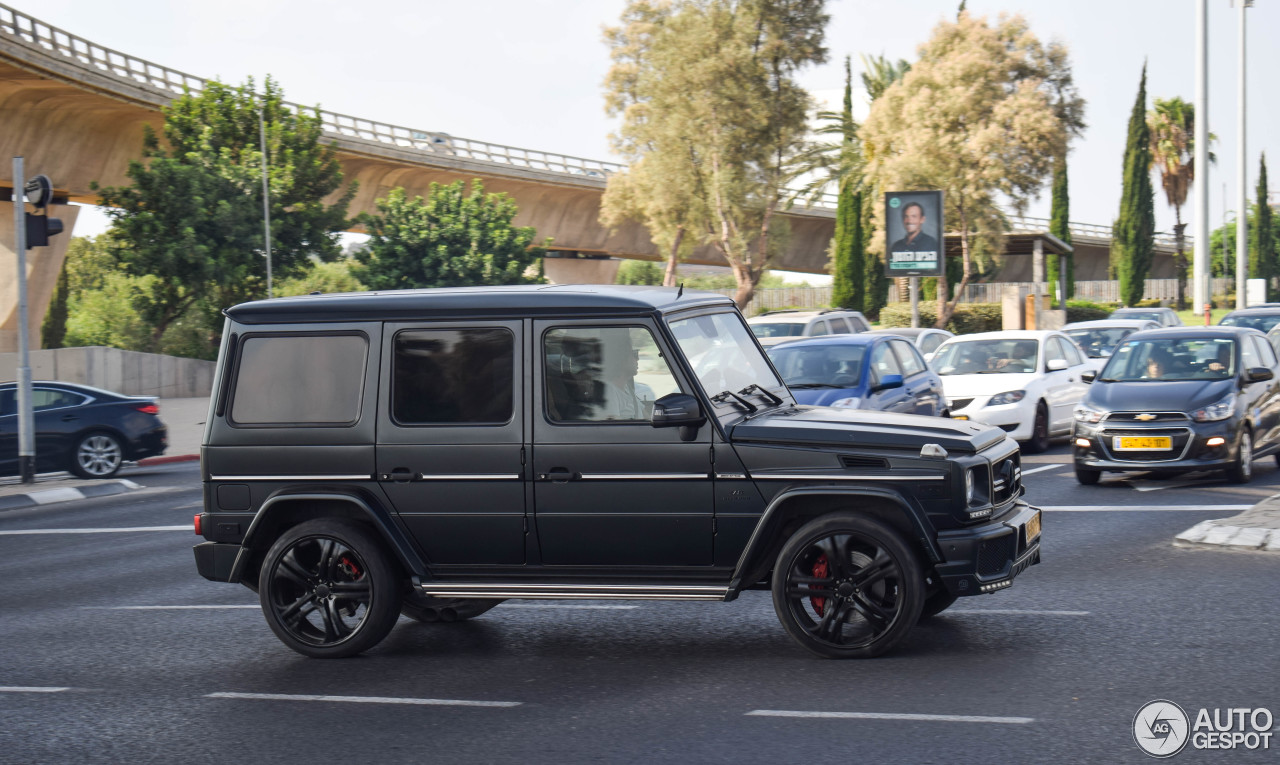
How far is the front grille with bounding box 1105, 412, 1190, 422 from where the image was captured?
1330cm

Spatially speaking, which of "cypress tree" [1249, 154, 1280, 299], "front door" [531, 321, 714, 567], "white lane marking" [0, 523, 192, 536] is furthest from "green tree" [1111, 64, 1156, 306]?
"front door" [531, 321, 714, 567]

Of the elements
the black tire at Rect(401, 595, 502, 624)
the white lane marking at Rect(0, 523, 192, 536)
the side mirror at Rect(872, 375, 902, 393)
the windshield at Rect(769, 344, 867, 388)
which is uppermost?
the windshield at Rect(769, 344, 867, 388)

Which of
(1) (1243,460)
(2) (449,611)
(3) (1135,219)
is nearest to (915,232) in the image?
(1) (1243,460)

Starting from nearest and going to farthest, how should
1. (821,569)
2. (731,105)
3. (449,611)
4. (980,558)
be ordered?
(980,558), (821,569), (449,611), (731,105)

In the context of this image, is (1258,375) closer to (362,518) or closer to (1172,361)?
(1172,361)

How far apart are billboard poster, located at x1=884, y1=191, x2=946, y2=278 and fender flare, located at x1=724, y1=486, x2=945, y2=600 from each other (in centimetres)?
2754

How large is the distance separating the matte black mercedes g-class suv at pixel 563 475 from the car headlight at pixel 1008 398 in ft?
34.7

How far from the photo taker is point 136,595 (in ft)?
32.4

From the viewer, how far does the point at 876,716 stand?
18.5 ft

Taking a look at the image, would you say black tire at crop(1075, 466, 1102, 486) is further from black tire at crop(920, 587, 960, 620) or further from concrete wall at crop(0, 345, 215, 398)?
concrete wall at crop(0, 345, 215, 398)

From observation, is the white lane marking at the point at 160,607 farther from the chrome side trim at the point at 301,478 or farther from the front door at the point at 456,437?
the front door at the point at 456,437

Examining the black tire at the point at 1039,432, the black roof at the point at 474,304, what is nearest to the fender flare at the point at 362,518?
the black roof at the point at 474,304

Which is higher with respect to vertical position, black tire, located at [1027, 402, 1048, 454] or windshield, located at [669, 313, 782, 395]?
windshield, located at [669, 313, 782, 395]

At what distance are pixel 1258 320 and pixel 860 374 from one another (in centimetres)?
1413
